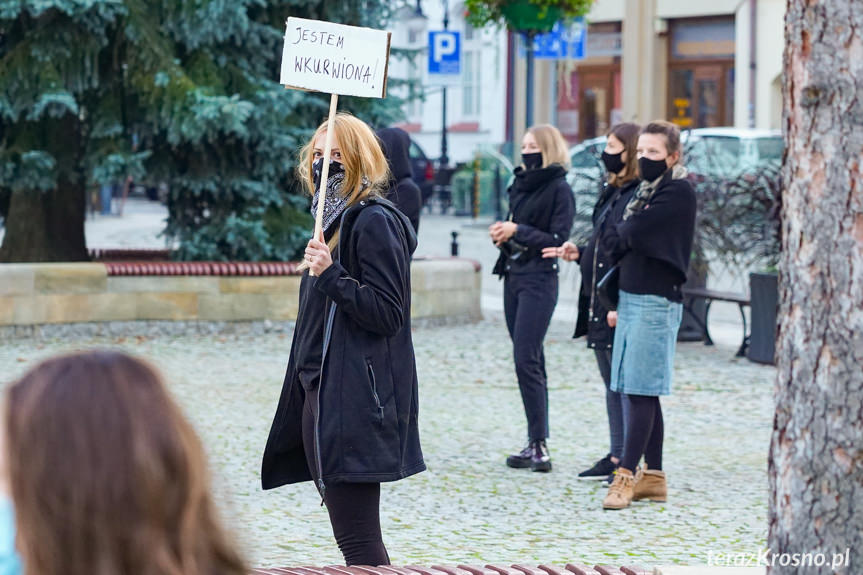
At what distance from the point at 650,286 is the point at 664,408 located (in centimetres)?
302

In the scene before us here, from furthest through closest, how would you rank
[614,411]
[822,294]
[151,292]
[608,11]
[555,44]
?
[608,11]
[555,44]
[151,292]
[614,411]
[822,294]

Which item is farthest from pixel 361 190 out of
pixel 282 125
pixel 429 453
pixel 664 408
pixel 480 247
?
pixel 480 247

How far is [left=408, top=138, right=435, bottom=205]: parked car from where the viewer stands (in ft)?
95.6

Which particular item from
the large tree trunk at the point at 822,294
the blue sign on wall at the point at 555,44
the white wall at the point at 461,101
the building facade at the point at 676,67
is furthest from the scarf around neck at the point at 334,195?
the white wall at the point at 461,101

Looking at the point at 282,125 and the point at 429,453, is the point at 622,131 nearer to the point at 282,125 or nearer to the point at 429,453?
the point at 429,453

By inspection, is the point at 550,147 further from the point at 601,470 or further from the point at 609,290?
the point at 601,470

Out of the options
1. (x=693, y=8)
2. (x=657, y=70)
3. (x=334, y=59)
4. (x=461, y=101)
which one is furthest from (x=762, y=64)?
(x=334, y=59)

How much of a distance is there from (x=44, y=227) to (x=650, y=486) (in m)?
8.43

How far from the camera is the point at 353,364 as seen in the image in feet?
13.7

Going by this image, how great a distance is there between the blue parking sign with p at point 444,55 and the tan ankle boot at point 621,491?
1825 cm

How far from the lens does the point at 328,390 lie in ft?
13.6

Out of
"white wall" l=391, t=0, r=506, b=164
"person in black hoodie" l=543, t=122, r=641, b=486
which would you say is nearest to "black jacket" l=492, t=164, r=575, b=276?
"person in black hoodie" l=543, t=122, r=641, b=486

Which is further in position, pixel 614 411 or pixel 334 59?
pixel 614 411

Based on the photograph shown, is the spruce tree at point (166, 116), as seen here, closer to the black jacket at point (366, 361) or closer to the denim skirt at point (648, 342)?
the denim skirt at point (648, 342)
